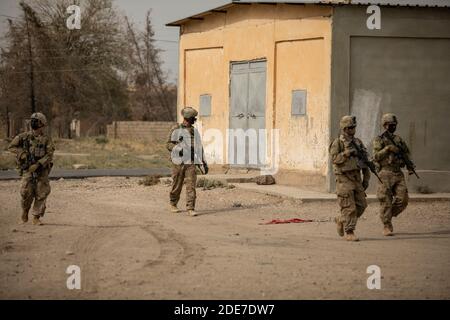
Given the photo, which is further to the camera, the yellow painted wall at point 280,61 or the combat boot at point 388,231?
the yellow painted wall at point 280,61

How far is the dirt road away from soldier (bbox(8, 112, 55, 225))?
1.22ft

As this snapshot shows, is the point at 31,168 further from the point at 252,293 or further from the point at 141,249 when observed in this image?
the point at 252,293

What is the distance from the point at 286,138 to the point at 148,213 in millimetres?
5031

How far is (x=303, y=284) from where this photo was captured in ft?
23.1

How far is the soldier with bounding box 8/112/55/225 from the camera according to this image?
10.9 meters

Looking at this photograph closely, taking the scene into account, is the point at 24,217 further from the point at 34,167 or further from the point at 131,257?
the point at 131,257

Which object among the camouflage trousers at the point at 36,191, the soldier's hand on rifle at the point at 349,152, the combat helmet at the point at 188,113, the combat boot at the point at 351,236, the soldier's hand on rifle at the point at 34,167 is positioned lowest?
the combat boot at the point at 351,236

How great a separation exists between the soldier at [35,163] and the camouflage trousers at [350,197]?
4.10 metres

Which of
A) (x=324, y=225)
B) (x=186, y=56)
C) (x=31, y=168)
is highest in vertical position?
(x=186, y=56)

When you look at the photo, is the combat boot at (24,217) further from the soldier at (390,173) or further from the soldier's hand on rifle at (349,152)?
the soldier at (390,173)

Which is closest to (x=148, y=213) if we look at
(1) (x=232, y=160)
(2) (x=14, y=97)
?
(1) (x=232, y=160)

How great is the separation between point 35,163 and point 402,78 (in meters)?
8.06

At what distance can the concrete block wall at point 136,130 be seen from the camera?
46.7 metres

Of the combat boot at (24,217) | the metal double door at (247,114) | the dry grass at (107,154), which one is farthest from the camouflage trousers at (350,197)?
the dry grass at (107,154)
